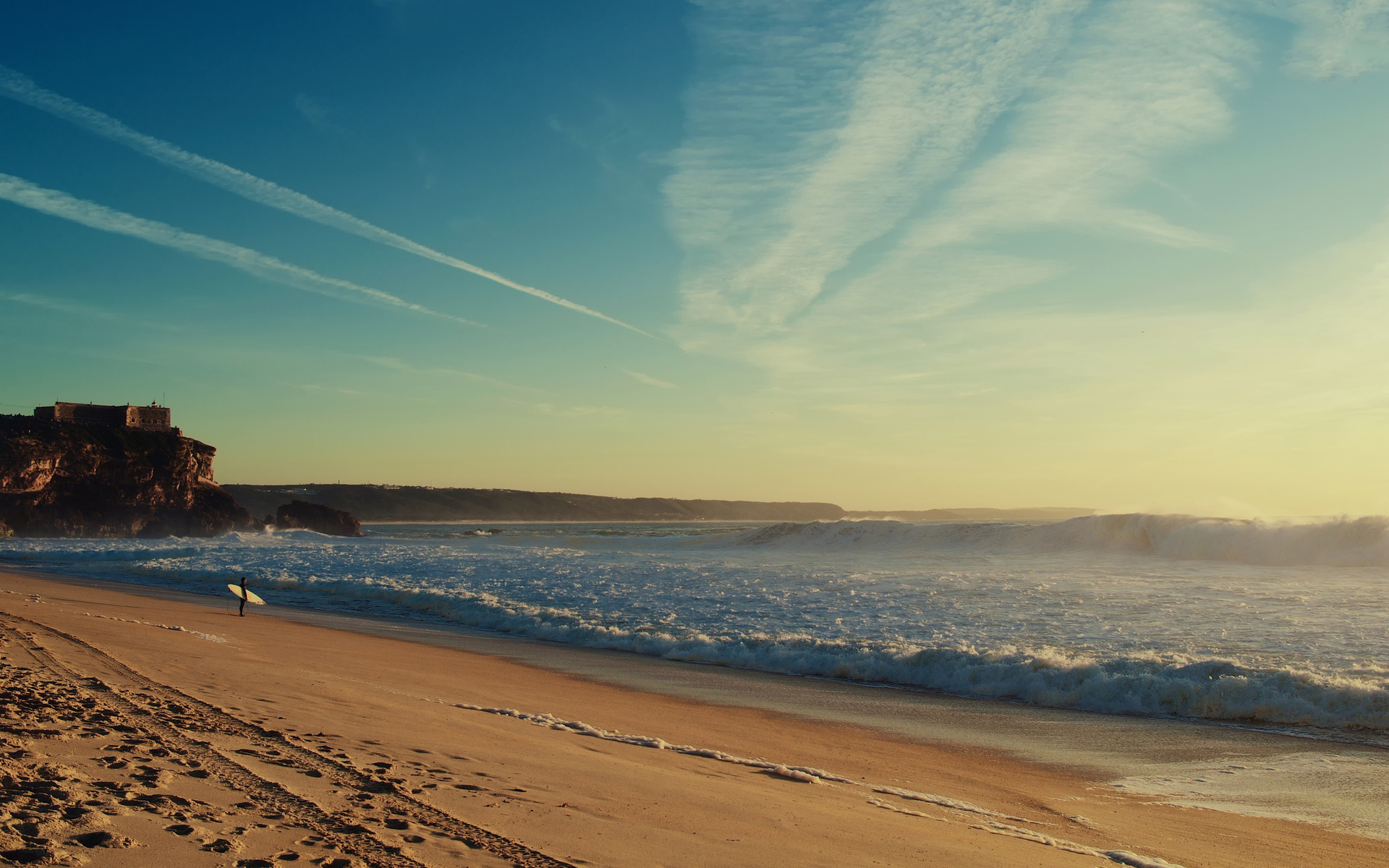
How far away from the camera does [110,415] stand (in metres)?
75.1

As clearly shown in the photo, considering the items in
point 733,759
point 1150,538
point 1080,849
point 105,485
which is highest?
point 1150,538

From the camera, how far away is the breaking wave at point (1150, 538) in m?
30.5

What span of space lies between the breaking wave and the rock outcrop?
5044 cm

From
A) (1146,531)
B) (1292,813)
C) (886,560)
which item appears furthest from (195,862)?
(1146,531)

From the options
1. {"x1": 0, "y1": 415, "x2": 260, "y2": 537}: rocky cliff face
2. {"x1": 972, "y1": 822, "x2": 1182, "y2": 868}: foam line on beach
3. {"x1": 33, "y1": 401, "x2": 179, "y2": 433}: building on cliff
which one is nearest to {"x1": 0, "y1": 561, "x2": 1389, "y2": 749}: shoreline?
{"x1": 972, "y1": 822, "x2": 1182, "y2": 868}: foam line on beach

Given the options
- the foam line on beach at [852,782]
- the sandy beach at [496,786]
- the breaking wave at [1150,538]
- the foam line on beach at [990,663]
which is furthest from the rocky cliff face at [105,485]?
the foam line on beach at [852,782]

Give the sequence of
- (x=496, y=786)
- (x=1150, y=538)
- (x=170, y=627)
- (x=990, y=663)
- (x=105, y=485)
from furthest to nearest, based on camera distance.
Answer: (x=105, y=485)
(x=1150, y=538)
(x=170, y=627)
(x=990, y=663)
(x=496, y=786)

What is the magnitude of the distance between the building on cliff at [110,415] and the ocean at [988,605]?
4121cm

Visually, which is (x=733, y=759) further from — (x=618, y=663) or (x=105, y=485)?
(x=105, y=485)

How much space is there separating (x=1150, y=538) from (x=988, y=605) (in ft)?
84.0

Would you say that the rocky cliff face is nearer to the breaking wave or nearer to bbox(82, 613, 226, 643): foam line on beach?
the breaking wave

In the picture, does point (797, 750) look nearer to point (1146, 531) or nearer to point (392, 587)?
point (392, 587)

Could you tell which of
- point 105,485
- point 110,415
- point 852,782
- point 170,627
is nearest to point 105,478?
point 105,485

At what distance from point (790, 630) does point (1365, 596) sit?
13.1 meters
